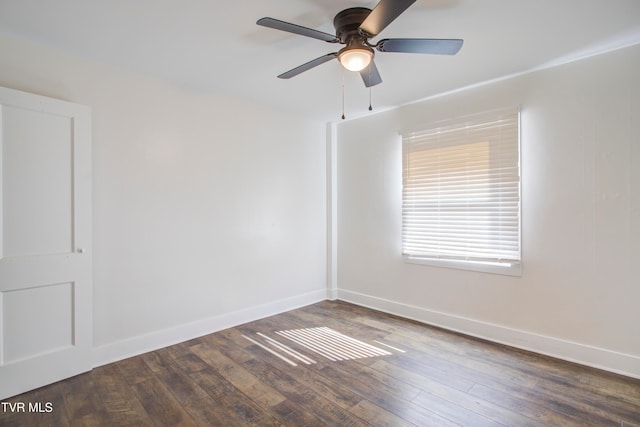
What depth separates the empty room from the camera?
2.04m

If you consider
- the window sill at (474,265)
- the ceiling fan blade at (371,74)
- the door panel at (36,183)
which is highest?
the ceiling fan blade at (371,74)

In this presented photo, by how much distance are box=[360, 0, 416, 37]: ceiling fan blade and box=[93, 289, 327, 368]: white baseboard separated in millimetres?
3072

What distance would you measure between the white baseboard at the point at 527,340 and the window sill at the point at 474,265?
0.53m

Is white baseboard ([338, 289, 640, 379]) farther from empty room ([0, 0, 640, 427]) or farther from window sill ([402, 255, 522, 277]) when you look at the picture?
window sill ([402, 255, 522, 277])

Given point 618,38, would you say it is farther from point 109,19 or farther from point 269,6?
point 109,19

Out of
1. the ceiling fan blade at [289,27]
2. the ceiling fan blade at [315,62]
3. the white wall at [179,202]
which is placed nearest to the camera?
the ceiling fan blade at [289,27]

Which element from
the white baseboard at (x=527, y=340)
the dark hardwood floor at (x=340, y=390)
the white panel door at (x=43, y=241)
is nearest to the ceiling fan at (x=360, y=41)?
the white panel door at (x=43, y=241)

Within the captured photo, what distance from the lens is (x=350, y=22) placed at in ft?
6.33

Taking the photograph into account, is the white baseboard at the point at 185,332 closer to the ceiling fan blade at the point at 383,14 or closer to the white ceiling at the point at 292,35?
the white ceiling at the point at 292,35

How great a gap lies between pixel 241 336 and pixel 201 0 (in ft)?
9.59

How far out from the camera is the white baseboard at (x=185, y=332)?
8.77ft

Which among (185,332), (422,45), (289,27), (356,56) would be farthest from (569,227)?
(185,332)

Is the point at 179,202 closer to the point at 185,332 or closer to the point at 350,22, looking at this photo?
the point at 185,332

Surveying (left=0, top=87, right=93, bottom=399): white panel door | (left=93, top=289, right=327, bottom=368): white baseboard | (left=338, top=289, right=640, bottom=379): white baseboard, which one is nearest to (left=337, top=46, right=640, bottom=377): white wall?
(left=338, top=289, right=640, bottom=379): white baseboard
